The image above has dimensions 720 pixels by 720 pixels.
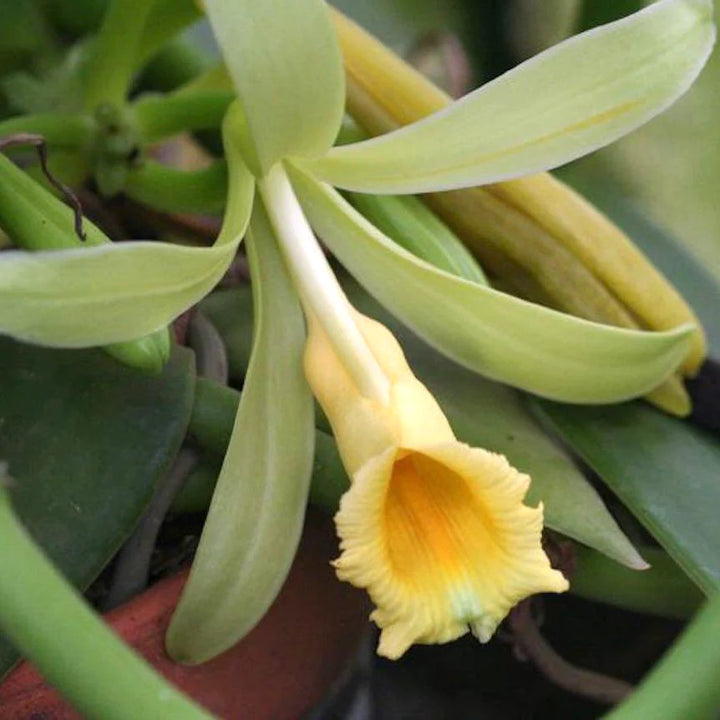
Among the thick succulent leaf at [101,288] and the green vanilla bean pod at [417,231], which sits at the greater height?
the thick succulent leaf at [101,288]

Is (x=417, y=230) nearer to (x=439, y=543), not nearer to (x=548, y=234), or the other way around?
(x=548, y=234)

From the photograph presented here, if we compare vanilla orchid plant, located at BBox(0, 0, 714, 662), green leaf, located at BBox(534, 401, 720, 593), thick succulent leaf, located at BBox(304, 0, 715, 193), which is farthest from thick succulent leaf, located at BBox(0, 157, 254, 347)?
green leaf, located at BBox(534, 401, 720, 593)

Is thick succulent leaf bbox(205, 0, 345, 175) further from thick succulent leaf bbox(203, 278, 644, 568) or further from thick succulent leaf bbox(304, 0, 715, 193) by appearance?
thick succulent leaf bbox(203, 278, 644, 568)

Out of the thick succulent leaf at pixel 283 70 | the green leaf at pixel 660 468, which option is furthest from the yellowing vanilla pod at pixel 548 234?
the thick succulent leaf at pixel 283 70

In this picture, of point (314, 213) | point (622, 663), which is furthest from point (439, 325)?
point (622, 663)

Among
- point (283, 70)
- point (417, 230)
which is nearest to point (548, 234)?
point (417, 230)

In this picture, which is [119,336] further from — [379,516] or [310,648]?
[310,648]

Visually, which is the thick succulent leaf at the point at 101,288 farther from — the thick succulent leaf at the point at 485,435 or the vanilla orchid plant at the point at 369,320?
the thick succulent leaf at the point at 485,435
